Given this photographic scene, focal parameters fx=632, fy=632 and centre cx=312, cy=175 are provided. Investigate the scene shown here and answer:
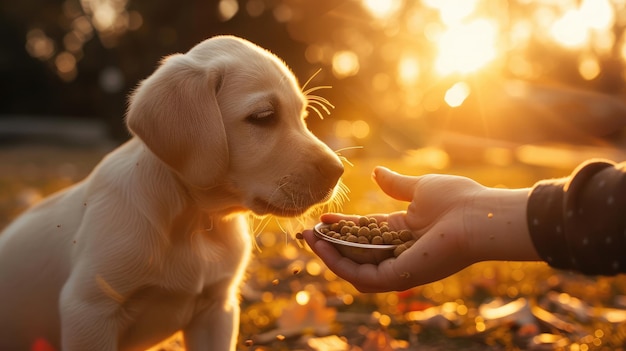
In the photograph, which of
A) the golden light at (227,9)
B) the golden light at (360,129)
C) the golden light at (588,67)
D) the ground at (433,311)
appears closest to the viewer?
the ground at (433,311)

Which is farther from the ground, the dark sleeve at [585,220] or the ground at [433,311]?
the dark sleeve at [585,220]

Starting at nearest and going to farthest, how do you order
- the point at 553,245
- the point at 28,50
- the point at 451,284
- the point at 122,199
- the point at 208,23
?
the point at 553,245 < the point at 122,199 < the point at 451,284 < the point at 208,23 < the point at 28,50

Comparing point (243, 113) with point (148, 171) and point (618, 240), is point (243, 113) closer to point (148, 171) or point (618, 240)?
point (148, 171)

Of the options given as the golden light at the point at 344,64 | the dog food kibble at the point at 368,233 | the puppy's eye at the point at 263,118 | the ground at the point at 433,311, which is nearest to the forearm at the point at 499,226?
the dog food kibble at the point at 368,233

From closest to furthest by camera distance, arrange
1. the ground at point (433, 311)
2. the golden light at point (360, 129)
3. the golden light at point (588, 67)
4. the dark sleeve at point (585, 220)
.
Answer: the dark sleeve at point (585, 220), the ground at point (433, 311), the golden light at point (360, 129), the golden light at point (588, 67)

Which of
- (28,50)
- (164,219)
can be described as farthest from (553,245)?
(28,50)

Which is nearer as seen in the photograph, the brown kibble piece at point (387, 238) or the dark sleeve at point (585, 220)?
the dark sleeve at point (585, 220)

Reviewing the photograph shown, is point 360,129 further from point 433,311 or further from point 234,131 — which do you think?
point 234,131

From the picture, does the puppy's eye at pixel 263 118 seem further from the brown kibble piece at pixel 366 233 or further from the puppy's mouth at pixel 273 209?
the brown kibble piece at pixel 366 233
